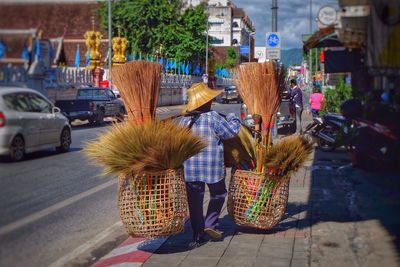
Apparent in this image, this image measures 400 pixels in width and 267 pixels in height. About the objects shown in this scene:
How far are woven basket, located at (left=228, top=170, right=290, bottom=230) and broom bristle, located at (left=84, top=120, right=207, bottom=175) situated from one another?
875 mm

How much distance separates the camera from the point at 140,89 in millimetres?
5297

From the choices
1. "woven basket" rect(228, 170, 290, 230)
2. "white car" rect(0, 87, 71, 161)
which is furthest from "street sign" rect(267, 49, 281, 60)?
"white car" rect(0, 87, 71, 161)

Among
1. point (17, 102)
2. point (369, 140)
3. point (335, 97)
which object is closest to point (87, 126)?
point (17, 102)

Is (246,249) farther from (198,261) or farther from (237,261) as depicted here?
(198,261)

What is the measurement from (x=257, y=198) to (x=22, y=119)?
11.4ft

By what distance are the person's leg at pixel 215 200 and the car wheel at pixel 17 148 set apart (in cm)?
310

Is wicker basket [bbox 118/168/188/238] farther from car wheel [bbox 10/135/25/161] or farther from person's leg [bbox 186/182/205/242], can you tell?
car wheel [bbox 10/135/25/161]

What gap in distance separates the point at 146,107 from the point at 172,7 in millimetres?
908

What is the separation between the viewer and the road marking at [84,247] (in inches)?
221

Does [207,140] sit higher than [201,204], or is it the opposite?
[207,140]

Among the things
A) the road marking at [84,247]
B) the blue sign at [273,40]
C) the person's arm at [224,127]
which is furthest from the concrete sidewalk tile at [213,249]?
the blue sign at [273,40]

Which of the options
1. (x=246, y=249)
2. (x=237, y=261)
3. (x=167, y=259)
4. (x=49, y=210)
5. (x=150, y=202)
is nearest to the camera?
(x=150, y=202)

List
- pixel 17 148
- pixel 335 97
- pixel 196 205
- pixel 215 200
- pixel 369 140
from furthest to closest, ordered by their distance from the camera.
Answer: pixel 335 97 < pixel 369 140 < pixel 215 200 < pixel 196 205 < pixel 17 148

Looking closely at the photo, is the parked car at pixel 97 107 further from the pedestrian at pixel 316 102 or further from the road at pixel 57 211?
the pedestrian at pixel 316 102
